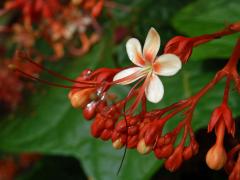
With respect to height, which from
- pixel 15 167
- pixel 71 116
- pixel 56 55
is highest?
pixel 56 55

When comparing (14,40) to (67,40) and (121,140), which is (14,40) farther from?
(121,140)

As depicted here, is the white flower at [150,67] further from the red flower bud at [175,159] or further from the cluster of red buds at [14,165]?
the cluster of red buds at [14,165]

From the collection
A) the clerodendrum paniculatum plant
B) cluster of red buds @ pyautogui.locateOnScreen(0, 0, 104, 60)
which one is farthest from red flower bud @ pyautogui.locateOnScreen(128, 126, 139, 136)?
cluster of red buds @ pyautogui.locateOnScreen(0, 0, 104, 60)

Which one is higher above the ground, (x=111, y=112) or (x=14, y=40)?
(x=14, y=40)

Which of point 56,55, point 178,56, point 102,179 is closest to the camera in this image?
point 178,56

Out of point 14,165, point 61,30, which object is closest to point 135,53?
point 61,30

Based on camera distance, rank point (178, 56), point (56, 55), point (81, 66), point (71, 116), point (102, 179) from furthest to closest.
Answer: point (56, 55)
point (81, 66)
point (71, 116)
point (102, 179)
point (178, 56)

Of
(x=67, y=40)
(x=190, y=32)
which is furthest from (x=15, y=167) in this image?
(x=190, y=32)
